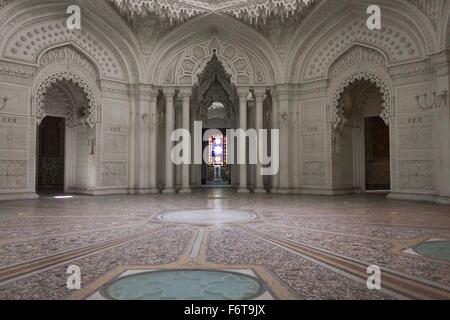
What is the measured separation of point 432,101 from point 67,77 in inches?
415

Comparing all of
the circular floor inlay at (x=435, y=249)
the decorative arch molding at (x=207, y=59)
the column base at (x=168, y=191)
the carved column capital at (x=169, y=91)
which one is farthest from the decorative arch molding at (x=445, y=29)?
the column base at (x=168, y=191)

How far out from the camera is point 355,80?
11.3 meters

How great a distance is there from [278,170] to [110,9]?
25.0 feet

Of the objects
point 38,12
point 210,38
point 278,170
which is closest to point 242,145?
point 278,170

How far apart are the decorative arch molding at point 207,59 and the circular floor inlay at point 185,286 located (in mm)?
10918

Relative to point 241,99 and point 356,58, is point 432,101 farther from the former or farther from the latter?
point 241,99

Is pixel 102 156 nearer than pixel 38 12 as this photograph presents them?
No

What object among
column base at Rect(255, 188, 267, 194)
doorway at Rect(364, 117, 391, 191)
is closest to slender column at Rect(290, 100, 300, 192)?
column base at Rect(255, 188, 267, 194)

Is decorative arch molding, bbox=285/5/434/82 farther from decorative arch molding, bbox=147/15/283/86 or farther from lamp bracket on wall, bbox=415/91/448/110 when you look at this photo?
lamp bracket on wall, bbox=415/91/448/110

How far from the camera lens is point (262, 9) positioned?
11539 millimetres

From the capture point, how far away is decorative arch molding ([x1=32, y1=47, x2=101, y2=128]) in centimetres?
1038

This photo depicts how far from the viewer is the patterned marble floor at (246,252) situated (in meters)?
2.55

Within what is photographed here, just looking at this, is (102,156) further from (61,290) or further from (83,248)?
(61,290)

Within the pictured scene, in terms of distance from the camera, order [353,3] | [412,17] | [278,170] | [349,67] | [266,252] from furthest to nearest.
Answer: [278,170] < [349,67] < [353,3] < [412,17] < [266,252]
